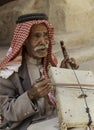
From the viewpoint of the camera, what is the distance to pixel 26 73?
13.3 ft

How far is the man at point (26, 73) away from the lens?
3719 millimetres

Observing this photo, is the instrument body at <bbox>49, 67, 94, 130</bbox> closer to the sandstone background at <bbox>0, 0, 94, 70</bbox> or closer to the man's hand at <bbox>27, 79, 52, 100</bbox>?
the man's hand at <bbox>27, 79, 52, 100</bbox>

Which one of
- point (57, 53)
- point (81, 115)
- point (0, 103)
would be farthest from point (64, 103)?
point (57, 53)

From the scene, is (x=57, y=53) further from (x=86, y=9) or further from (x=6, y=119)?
(x=6, y=119)

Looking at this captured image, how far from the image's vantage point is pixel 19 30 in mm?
4117

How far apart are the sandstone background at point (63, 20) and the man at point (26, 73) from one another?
4.36 meters

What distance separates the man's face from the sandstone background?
4376 millimetres

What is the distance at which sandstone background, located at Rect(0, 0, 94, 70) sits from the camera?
28.7ft

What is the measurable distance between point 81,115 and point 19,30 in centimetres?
119

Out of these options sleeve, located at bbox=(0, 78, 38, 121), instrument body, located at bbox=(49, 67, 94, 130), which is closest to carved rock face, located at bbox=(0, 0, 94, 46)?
instrument body, located at bbox=(49, 67, 94, 130)

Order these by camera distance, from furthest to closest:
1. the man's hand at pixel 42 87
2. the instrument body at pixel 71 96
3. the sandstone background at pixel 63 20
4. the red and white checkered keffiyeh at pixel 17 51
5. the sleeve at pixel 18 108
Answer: the sandstone background at pixel 63 20 < the red and white checkered keffiyeh at pixel 17 51 < the sleeve at pixel 18 108 < the man's hand at pixel 42 87 < the instrument body at pixel 71 96

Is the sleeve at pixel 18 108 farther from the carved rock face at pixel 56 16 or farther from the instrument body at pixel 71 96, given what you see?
the carved rock face at pixel 56 16

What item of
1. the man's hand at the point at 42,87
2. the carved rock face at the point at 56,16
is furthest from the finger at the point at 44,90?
the carved rock face at the point at 56,16

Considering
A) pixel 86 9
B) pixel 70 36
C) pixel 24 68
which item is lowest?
pixel 24 68
